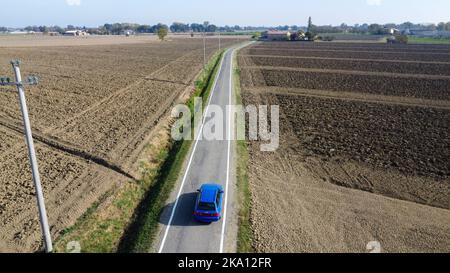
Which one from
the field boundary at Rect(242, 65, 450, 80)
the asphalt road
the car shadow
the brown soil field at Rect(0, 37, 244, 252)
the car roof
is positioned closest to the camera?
the asphalt road

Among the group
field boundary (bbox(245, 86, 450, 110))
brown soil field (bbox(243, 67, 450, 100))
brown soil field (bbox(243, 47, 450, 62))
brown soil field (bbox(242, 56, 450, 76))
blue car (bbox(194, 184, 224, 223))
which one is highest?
brown soil field (bbox(243, 47, 450, 62))

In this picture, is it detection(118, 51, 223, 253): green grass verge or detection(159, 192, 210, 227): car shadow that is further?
detection(159, 192, 210, 227): car shadow

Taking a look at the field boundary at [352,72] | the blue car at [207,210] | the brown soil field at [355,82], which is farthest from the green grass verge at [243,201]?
the field boundary at [352,72]

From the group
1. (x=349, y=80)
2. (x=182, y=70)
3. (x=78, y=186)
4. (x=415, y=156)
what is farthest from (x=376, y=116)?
(x=182, y=70)

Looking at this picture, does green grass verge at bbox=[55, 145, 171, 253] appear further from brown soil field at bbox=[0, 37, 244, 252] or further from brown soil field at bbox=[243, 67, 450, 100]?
brown soil field at bbox=[243, 67, 450, 100]

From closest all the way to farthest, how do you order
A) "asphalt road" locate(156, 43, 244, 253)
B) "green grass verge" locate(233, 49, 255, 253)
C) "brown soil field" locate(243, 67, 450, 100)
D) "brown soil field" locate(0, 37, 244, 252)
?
"asphalt road" locate(156, 43, 244, 253)
"green grass verge" locate(233, 49, 255, 253)
"brown soil field" locate(0, 37, 244, 252)
"brown soil field" locate(243, 67, 450, 100)

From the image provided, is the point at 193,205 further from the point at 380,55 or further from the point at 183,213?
the point at 380,55

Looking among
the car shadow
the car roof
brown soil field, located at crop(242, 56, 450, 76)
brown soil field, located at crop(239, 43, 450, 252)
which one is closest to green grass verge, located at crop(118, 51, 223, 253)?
the car shadow
